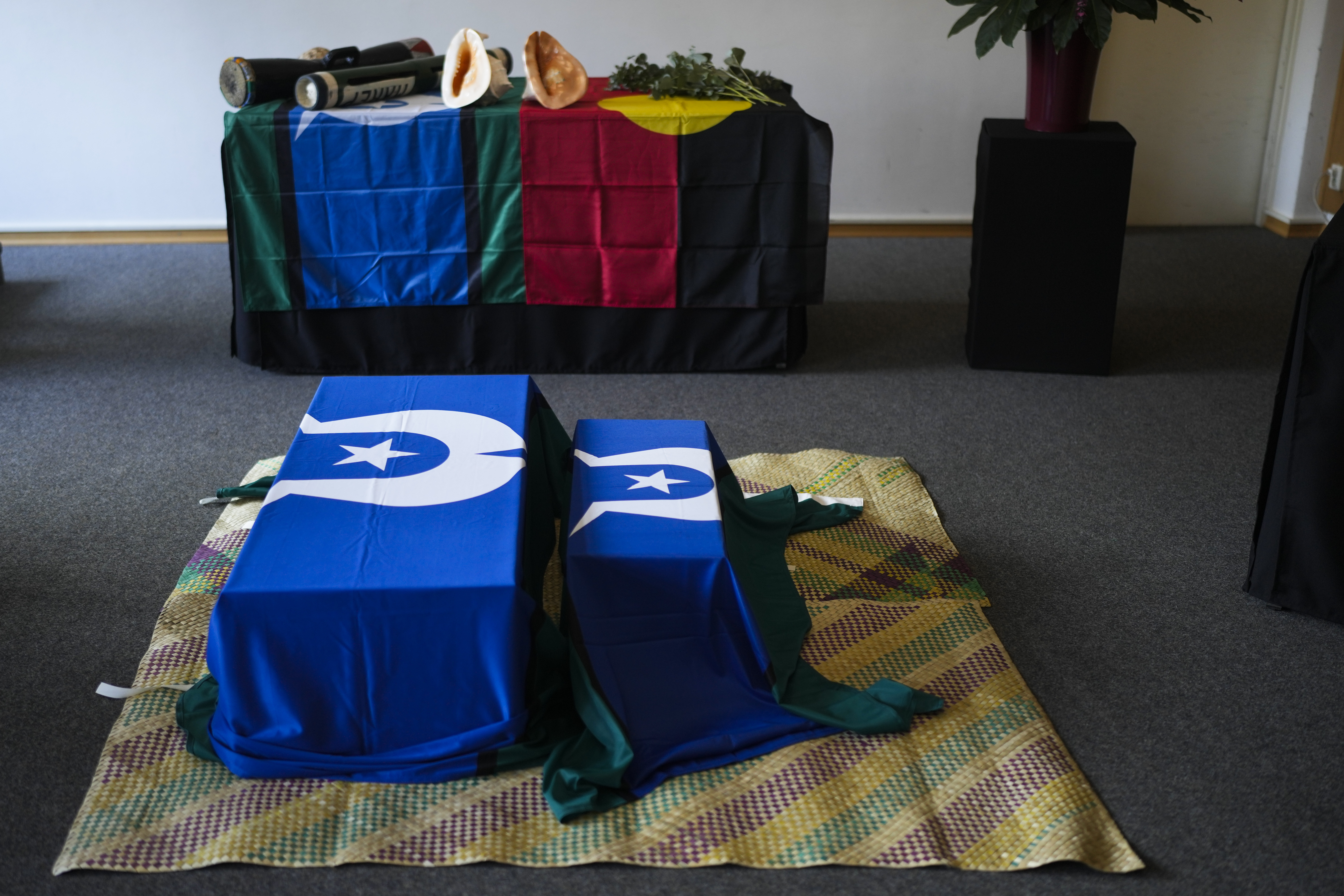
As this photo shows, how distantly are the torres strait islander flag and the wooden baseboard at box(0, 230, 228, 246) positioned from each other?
1645mm

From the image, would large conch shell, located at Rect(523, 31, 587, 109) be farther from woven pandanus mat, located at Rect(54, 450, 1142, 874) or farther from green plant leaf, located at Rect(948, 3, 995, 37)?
woven pandanus mat, located at Rect(54, 450, 1142, 874)

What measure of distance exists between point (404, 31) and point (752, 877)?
3675 millimetres

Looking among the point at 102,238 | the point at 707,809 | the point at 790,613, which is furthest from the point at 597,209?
the point at 102,238

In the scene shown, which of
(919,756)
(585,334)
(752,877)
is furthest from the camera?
(585,334)

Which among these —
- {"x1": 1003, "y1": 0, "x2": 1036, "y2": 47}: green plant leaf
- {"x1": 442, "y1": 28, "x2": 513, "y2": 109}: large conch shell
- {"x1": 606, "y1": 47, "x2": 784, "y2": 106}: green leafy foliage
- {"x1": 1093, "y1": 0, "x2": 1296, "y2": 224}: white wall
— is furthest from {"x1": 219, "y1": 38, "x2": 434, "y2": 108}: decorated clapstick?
{"x1": 1093, "y1": 0, "x2": 1296, "y2": 224}: white wall

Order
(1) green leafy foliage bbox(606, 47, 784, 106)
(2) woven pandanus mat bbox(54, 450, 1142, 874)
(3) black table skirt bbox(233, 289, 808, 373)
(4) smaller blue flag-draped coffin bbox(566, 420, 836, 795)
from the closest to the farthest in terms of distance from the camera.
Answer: (2) woven pandanus mat bbox(54, 450, 1142, 874) < (4) smaller blue flag-draped coffin bbox(566, 420, 836, 795) < (1) green leafy foliage bbox(606, 47, 784, 106) < (3) black table skirt bbox(233, 289, 808, 373)

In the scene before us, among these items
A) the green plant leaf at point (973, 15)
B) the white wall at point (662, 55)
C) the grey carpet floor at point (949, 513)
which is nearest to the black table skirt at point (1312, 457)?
the grey carpet floor at point (949, 513)

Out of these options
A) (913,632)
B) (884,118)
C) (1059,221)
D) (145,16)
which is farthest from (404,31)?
(913,632)

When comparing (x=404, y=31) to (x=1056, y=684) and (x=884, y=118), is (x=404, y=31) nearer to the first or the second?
(x=884, y=118)

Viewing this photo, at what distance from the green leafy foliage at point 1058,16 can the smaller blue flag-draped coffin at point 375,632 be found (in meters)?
1.86

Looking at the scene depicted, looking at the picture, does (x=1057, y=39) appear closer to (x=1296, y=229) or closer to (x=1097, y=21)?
(x=1097, y=21)

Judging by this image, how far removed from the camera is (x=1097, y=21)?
2758mm

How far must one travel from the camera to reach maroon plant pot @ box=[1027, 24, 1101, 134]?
291 centimetres

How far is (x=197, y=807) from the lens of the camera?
1.58m
